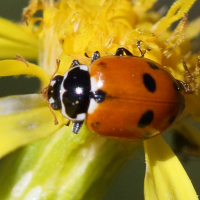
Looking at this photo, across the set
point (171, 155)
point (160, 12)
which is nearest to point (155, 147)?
point (171, 155)

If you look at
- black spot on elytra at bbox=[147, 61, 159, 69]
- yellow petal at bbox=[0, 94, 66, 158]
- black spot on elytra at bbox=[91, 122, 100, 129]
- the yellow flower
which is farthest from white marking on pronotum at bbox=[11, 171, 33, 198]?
black spot on elytra at bbox=[147, 61, 159, 69]

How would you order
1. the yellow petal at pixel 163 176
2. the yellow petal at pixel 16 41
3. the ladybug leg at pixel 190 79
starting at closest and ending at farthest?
the yellow petal at pixel 163 176 < the ladybug leg at pixel 190 79 < the yellow petal at pixel 16 41

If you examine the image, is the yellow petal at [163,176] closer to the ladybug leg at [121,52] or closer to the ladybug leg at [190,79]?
the ladybug leg at [190,79]

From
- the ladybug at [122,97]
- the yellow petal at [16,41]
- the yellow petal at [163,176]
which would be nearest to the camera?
the ladybug at [122,97]

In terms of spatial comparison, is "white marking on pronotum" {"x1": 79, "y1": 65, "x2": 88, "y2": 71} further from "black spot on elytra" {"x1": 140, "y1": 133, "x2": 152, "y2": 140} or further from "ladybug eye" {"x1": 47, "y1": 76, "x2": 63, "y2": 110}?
"black spot on elytra" {"x1": 140, "y1": 133, "x2": 152, "y2": 140}

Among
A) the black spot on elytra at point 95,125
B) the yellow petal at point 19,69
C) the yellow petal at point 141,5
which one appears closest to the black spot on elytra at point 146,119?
the black spot on elytra at point 95,125

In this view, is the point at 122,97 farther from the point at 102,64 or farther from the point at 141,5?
the point at 141,5
